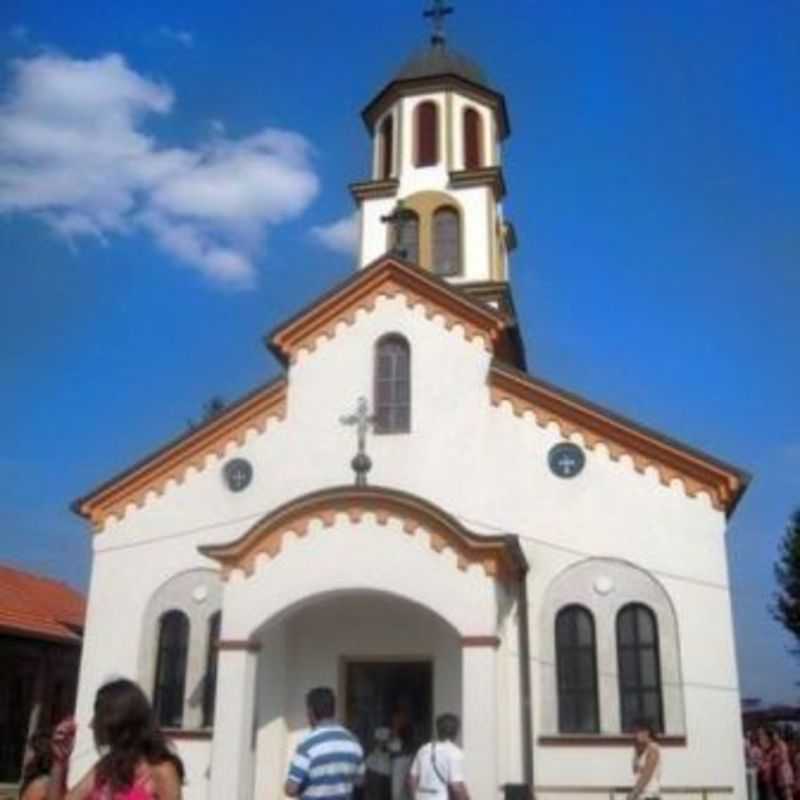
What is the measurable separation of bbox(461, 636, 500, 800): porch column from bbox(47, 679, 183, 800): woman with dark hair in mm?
8324

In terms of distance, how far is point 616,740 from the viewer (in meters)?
13.6

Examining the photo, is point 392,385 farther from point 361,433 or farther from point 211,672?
point 211,672

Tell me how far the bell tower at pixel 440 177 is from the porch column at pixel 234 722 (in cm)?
864

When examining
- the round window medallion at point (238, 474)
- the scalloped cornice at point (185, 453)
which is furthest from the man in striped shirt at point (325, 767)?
the scalloped cornice at point (185, 453)

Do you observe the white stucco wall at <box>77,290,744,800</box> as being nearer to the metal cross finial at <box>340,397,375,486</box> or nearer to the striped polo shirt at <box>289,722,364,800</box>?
the metal cross finial at <box>340,397,375,486</box>

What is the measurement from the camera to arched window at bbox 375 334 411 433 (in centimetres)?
1585

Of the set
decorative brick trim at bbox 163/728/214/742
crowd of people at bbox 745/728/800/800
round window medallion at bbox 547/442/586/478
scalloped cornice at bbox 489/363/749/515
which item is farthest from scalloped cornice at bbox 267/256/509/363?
crowd of people at bbox 745/728/800/800

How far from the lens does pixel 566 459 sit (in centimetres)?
1494

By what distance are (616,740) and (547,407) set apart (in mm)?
4941

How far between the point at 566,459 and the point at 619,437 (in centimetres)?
86

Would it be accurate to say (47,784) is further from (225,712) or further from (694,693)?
(694,693)

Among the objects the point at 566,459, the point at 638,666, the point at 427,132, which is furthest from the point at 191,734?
the point at 427,132

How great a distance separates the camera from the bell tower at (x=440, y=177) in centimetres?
1972

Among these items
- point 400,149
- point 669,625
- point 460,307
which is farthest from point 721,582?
point 400,149
